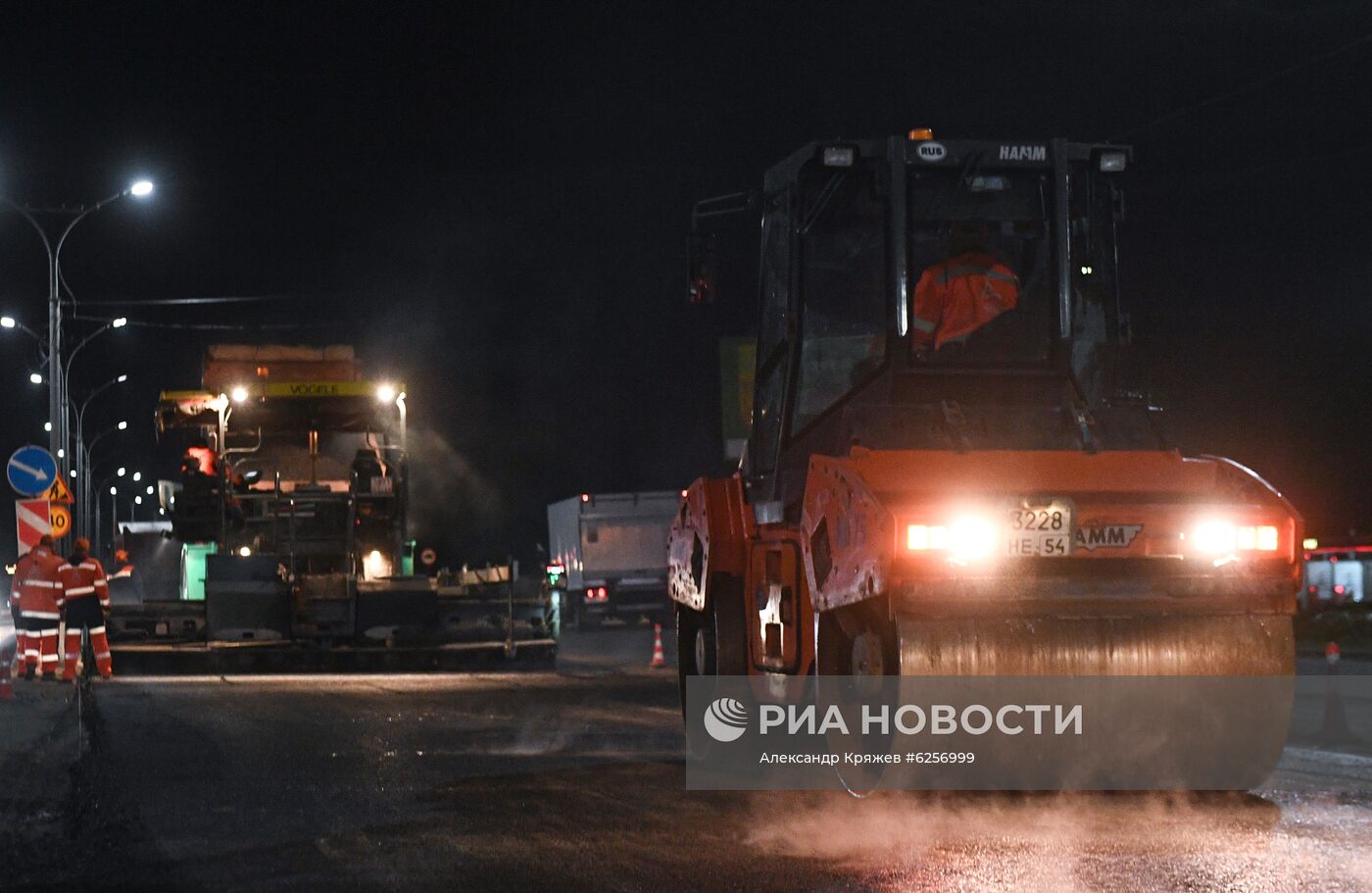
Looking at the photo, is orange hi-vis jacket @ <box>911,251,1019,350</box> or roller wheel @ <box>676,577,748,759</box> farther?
roller wheel @ <box>676,577,748,759</box>

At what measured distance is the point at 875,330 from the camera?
10.5 metres

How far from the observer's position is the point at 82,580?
20.5 meters

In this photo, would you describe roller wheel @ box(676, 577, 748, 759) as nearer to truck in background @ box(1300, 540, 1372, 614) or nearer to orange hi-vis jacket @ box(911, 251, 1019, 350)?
orange hi-vis jacket @ box(911, 251, 1019, 350)

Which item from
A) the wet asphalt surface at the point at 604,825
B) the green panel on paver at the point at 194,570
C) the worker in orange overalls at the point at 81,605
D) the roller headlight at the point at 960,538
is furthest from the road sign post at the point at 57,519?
the roller headlight at the point at 960,538

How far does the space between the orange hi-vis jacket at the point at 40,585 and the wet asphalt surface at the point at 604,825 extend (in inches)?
270

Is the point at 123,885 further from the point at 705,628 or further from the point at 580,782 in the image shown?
the point at 705,628

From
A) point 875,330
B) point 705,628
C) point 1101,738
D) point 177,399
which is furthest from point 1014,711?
point 177,399

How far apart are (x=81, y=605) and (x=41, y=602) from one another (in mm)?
442

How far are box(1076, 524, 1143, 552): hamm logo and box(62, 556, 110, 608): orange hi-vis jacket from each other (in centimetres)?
1420

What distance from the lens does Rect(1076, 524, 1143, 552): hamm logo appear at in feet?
28.8

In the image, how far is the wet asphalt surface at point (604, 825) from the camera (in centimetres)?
757

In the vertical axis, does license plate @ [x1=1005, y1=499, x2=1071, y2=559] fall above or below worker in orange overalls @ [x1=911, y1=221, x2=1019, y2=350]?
below

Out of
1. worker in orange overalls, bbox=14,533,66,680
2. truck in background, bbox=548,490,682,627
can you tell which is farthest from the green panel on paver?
truck in background, bbox=548,490,682,627

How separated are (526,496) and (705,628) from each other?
5806 centimetres
